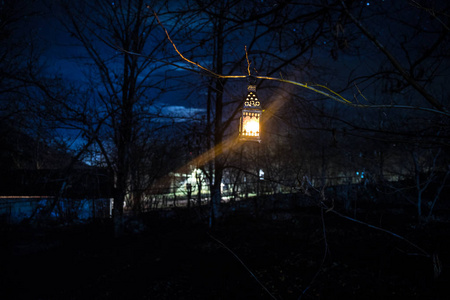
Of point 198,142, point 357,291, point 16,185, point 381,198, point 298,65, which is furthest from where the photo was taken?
point 16,185

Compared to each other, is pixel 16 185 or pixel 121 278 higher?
pixel 16 185

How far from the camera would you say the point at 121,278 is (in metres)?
5.93

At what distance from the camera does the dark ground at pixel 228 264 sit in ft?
15.5

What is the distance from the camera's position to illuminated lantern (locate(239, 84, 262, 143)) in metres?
3.67

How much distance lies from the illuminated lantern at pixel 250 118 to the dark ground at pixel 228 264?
1.84 metres

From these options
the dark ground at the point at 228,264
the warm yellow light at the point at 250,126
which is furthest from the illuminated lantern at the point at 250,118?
the dark ground at the point at 228,264

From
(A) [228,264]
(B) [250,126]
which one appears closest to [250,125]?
(B) [250,126]

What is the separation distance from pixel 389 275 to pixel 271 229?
5.12 m

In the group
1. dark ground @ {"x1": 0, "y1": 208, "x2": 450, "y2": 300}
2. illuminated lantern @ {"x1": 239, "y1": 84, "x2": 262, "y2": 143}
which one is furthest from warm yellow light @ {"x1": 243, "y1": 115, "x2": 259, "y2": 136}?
dark ground @ {"x1": 0, "y1": 208, "x2": 450, "y2": 300}

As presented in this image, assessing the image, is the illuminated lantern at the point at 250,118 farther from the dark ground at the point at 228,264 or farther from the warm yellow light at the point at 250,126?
the dark ground at the point at 228,264

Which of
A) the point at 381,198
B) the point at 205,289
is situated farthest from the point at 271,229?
the point at 381,198

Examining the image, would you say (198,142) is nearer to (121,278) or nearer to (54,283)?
(121,278)

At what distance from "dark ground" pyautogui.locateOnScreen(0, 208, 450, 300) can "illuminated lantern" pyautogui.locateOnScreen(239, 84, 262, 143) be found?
1842 millimetres

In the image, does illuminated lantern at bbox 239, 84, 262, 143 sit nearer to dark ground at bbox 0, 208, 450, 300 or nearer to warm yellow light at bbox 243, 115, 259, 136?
warm yellow light at bbox 243, 115, 259, 136
